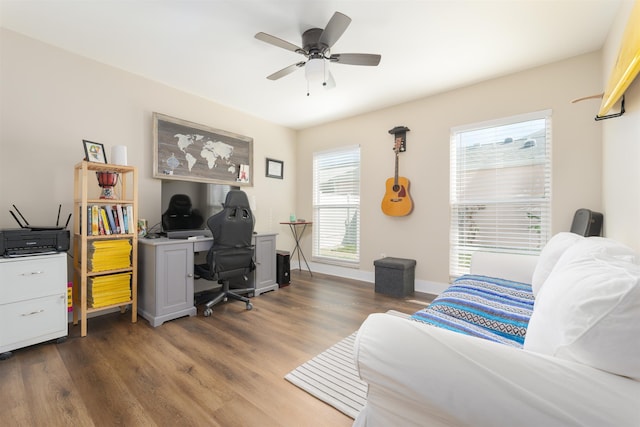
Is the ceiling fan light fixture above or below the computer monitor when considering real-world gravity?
above

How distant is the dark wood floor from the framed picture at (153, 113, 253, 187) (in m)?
1.70

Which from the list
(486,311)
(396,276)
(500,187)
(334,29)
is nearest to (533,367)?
(486,311)

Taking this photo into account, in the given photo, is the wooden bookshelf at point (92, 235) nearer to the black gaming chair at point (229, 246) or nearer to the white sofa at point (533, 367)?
the black gaming chair at point (229, 246)

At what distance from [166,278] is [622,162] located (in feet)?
12.2

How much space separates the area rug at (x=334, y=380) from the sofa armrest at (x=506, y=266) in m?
1.42

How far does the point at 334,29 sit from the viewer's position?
6.20ft

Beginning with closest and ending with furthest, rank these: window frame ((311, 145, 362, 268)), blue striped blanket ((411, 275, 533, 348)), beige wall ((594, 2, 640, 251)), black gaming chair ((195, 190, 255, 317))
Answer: blue striped blanket ((411, 275, 533, 348)) → beige wall ((594, 2, 640, 251)) → black gaming chair ((195, 190, 255, 317)) → window frame ((311, 145, 362, 268))

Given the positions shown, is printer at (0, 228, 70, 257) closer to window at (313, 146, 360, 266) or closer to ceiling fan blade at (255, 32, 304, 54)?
ceiling fan blade at (255, 32, 304, 54)

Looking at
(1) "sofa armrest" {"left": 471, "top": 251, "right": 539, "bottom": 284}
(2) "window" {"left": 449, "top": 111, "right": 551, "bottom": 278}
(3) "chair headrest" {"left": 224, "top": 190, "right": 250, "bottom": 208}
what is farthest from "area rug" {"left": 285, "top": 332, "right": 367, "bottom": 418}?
(2) "window" {"left": 449, "top": 111, "right": 551, "bottom": 278}

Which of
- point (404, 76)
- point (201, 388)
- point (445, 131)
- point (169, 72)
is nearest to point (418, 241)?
point (445, 131)

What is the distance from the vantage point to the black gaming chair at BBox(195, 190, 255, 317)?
8.99 feet

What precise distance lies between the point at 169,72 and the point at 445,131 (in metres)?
3.31

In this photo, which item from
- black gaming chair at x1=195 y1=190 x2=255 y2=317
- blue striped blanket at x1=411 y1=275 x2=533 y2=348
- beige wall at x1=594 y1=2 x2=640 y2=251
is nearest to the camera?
blue striped blanket at x1=411 y1=275 x2=533 y2=348

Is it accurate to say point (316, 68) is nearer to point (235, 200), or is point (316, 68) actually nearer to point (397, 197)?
point (235, 200)
